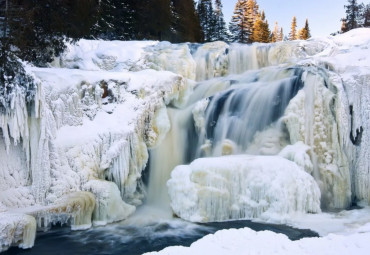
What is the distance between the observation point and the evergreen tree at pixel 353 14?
31742 mm

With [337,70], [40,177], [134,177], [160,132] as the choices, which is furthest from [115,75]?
[337,70]

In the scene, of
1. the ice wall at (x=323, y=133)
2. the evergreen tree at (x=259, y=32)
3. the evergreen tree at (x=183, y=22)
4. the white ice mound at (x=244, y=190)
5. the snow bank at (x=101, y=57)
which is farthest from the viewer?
the evergreen tree at (x=259, y=32)

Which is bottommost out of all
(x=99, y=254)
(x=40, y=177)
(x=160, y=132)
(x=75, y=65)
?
(x=99, y=254)

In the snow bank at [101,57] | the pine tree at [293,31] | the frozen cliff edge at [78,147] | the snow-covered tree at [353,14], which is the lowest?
the frozen cliff edge at [78,147]

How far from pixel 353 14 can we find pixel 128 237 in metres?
33.5

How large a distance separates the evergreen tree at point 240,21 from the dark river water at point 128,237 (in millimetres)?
33484

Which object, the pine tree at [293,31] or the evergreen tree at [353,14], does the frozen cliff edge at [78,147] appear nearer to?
the evergreen tree at [353,14]

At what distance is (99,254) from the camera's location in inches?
238

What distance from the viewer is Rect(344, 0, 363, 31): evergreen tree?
3174 centimetres

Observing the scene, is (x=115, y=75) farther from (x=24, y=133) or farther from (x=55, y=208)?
(x=55, y=208)

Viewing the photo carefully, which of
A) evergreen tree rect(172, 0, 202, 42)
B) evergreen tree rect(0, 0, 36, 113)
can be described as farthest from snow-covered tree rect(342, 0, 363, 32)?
evergreen tree rect(0, 0, 36, 113)

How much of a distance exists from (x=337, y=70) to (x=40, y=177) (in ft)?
27.6

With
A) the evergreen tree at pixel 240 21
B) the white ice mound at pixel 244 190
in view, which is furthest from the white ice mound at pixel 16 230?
the evergreen tree at pixel 240 21

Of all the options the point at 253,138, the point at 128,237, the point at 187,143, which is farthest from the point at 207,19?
the point at 128,237
